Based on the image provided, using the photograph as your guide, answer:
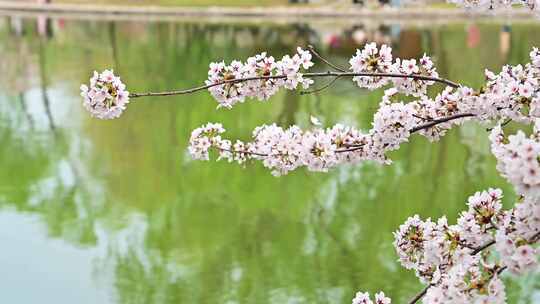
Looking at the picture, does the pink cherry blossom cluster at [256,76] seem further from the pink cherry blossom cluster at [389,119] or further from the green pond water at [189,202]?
the green pond water at [189,202]

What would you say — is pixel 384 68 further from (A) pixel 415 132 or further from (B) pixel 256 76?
(B) pixel 256 76

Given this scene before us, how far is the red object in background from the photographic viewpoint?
28000 millimetres

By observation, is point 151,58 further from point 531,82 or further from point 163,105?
point 531,82

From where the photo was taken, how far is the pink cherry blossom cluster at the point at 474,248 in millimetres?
2584

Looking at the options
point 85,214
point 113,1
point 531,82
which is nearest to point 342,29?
point 113,1

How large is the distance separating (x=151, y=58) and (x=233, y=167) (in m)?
12.6

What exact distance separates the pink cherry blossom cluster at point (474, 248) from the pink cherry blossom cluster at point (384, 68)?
642 mm

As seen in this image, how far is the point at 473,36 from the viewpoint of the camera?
99.1 ft

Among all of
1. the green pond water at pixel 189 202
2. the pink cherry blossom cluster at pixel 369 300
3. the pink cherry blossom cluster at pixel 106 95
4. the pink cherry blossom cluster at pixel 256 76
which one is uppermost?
the green pond water at pixel 189 202

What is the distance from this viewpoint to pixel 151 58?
84.0 ft

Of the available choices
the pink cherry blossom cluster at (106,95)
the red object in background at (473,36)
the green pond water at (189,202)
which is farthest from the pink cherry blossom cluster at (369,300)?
the red object in background at (473,36)

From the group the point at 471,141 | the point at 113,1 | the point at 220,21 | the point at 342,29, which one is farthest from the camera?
the point at 113,1

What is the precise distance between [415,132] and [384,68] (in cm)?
37

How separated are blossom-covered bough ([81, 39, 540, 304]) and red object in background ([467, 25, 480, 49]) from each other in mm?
24328
